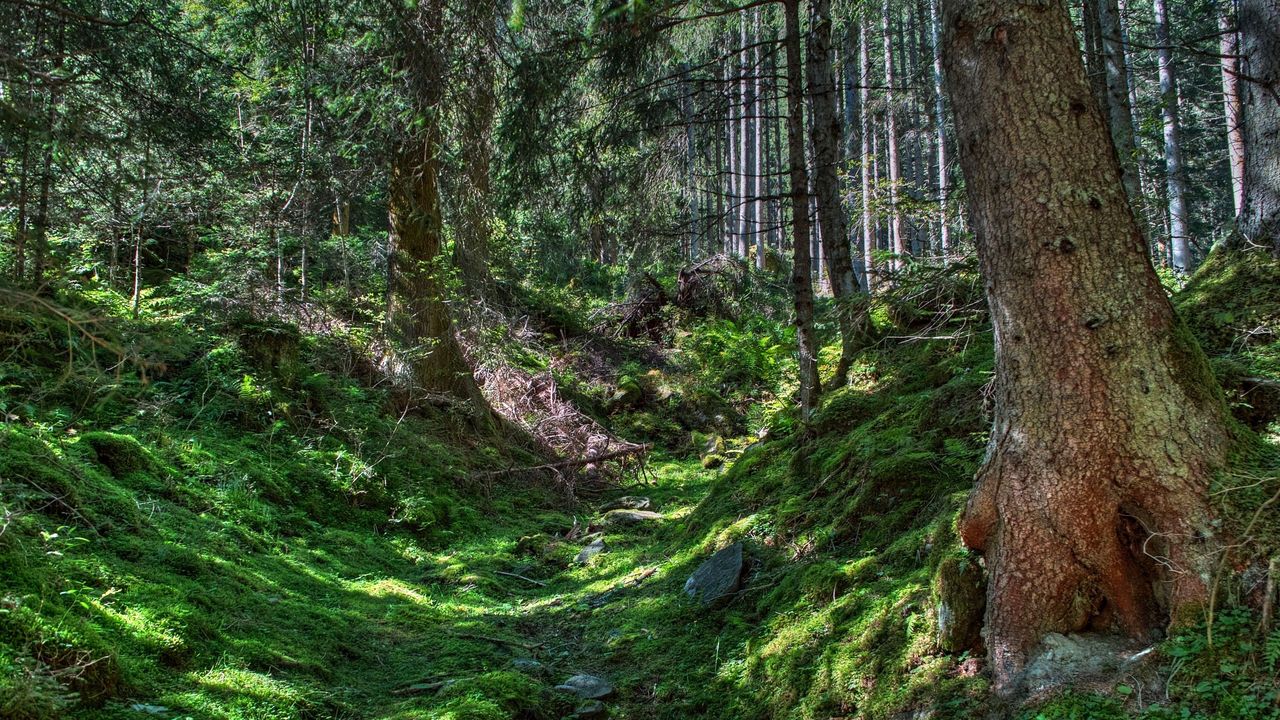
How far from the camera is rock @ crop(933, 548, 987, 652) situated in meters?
3.55

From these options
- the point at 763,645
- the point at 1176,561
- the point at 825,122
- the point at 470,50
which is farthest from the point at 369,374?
the point at 1176,561

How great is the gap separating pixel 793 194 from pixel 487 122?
3.40 m

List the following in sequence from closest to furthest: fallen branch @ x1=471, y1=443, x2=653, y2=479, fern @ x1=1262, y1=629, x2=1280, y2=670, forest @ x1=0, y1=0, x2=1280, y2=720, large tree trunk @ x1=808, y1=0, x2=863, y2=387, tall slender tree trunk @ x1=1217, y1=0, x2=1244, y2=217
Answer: fern @ x1=1262, y1=629, x2=1280, y2=670, forest @ x1=0, y1=0, x2=1280, y2=720, tall slender tree trunk @ x1=1217, y1=0, x2=1244, y2=217, large tree trunk @ x1=808, y1=0, x2=863, y2=387, fallen branch @ x1=471, y1=443, x2=653, y2=479

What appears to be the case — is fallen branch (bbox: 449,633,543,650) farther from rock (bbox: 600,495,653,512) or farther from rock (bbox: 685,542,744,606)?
rock (bbox: 600,495,653,512)

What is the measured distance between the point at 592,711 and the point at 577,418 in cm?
816

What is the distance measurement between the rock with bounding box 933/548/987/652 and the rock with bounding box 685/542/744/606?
2218mm

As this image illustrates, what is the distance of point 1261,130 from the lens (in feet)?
17.5

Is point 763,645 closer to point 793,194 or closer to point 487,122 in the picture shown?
point 793,194

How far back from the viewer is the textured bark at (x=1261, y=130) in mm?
5070

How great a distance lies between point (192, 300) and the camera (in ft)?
31.4

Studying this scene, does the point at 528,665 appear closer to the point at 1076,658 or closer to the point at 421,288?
the point at 1076,658

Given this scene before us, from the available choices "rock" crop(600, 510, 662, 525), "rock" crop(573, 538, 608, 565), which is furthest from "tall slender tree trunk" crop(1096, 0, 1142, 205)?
"rock" crop(573, 538, 608, 565)

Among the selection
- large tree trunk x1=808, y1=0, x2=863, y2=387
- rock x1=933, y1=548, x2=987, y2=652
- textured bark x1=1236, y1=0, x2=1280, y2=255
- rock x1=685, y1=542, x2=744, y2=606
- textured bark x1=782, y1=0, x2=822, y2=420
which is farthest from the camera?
large tree trunk x1=808, y1=0, x2=863, y2=387

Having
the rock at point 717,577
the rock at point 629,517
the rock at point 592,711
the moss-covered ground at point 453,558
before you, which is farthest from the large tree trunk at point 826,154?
the rock at point 592,711
